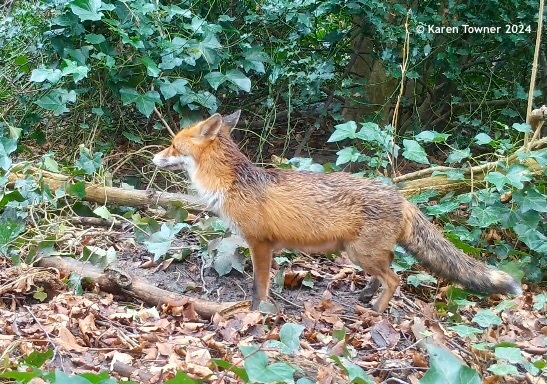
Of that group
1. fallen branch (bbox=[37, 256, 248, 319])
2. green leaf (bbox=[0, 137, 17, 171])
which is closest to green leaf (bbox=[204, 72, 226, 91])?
green leaf (bbox=[0, 137, 17, 171])

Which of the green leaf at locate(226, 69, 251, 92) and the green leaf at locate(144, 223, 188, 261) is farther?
the green leaf at locate(226, 69, 251, 92)

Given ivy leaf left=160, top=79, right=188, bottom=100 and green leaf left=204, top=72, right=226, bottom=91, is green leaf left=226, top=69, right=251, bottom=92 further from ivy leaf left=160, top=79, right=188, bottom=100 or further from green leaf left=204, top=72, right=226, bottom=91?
ivy leaf left=160, top=79, right=188, bottom=100

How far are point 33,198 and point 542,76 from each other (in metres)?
7.34

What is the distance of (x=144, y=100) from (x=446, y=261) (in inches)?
159

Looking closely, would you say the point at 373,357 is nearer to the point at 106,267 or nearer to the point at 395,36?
the point at 106,267

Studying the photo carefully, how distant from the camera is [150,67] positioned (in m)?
7.80

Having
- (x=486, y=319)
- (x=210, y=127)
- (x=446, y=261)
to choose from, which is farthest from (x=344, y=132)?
(x=486, y=319)

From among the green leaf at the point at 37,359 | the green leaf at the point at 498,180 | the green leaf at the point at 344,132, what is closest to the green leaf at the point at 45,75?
the green leaf at the point at 344,132

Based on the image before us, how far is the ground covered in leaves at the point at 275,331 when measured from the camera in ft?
13.5

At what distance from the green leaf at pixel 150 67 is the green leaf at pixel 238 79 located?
1.00m

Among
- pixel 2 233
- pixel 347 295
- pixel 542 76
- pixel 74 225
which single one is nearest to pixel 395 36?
pixel 542 76

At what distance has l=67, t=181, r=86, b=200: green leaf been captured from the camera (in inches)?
273

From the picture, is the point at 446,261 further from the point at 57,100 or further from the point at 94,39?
the point at 57,100

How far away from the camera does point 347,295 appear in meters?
6.57
